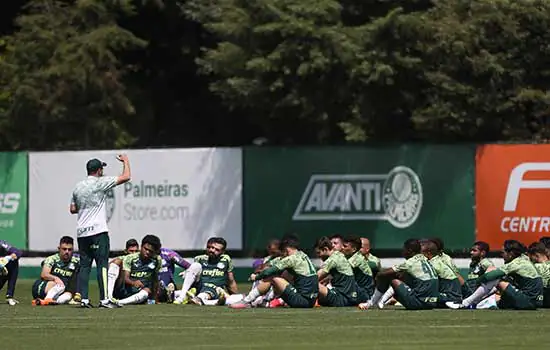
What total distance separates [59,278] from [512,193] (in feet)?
33.2

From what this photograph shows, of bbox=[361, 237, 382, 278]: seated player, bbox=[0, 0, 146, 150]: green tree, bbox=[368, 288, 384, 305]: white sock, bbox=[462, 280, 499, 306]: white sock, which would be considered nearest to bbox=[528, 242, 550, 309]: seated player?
bbox=[462, 280, 499, 306]: white sock

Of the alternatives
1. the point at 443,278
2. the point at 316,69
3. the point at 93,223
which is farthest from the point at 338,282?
the point at 316,69

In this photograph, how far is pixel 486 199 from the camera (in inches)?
1244

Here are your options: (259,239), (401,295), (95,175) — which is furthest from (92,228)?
(259,239)

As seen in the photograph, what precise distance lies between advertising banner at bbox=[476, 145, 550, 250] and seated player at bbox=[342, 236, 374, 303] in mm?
6664

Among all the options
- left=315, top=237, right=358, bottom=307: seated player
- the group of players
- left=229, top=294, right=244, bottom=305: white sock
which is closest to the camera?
the group of players

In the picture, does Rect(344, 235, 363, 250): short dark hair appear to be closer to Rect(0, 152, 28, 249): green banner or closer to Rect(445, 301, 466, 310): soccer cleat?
Rect(445, 301, 466, 310): soccer cleat

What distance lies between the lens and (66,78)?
122 feet

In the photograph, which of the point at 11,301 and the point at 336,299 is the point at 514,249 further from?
the point at 11,301

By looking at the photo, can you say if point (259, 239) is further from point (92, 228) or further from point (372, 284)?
point (92, 228)

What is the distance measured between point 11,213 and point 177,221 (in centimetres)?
391

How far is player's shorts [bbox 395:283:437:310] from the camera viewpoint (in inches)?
883

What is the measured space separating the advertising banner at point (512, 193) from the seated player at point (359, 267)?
262 inches

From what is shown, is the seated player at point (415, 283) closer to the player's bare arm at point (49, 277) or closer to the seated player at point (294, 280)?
the seated player at point (294, 280)
